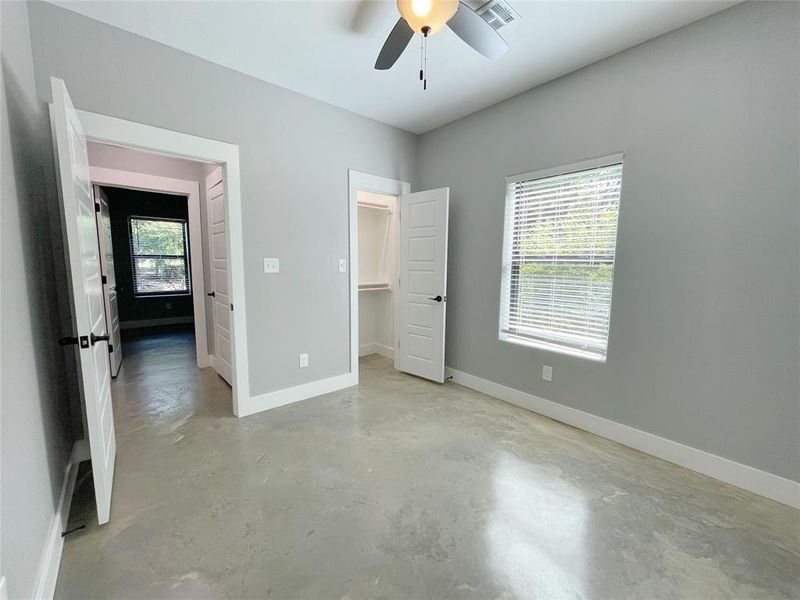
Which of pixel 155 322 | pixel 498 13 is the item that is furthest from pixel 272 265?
pixel 155 322

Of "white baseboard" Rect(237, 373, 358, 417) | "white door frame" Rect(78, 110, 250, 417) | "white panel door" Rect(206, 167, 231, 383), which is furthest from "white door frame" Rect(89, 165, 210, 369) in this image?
"white baseboard" Rect(237, 373, 358, 417)

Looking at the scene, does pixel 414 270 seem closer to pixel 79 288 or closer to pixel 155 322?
pixel 79 288

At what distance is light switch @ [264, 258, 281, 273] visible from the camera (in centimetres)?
286

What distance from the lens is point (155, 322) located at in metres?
6.73

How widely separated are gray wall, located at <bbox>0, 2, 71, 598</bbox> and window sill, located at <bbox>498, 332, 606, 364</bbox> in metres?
3.11

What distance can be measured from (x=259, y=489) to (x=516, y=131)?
3.38m

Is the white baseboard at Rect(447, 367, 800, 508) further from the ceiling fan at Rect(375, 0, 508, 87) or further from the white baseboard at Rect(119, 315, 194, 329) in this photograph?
the white baseboard at Rect(119, 315, 194, 329)

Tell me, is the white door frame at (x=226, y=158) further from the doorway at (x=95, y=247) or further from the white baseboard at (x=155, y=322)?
the white baseboard at (x=155, y=322)

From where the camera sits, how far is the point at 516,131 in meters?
2.95

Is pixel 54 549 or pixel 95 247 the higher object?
pixel 95 247

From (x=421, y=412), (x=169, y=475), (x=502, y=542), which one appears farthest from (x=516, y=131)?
(x=169, y=475)

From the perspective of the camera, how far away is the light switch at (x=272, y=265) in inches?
113

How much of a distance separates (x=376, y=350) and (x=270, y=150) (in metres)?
3.05

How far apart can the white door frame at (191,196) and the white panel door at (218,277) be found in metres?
0.22
